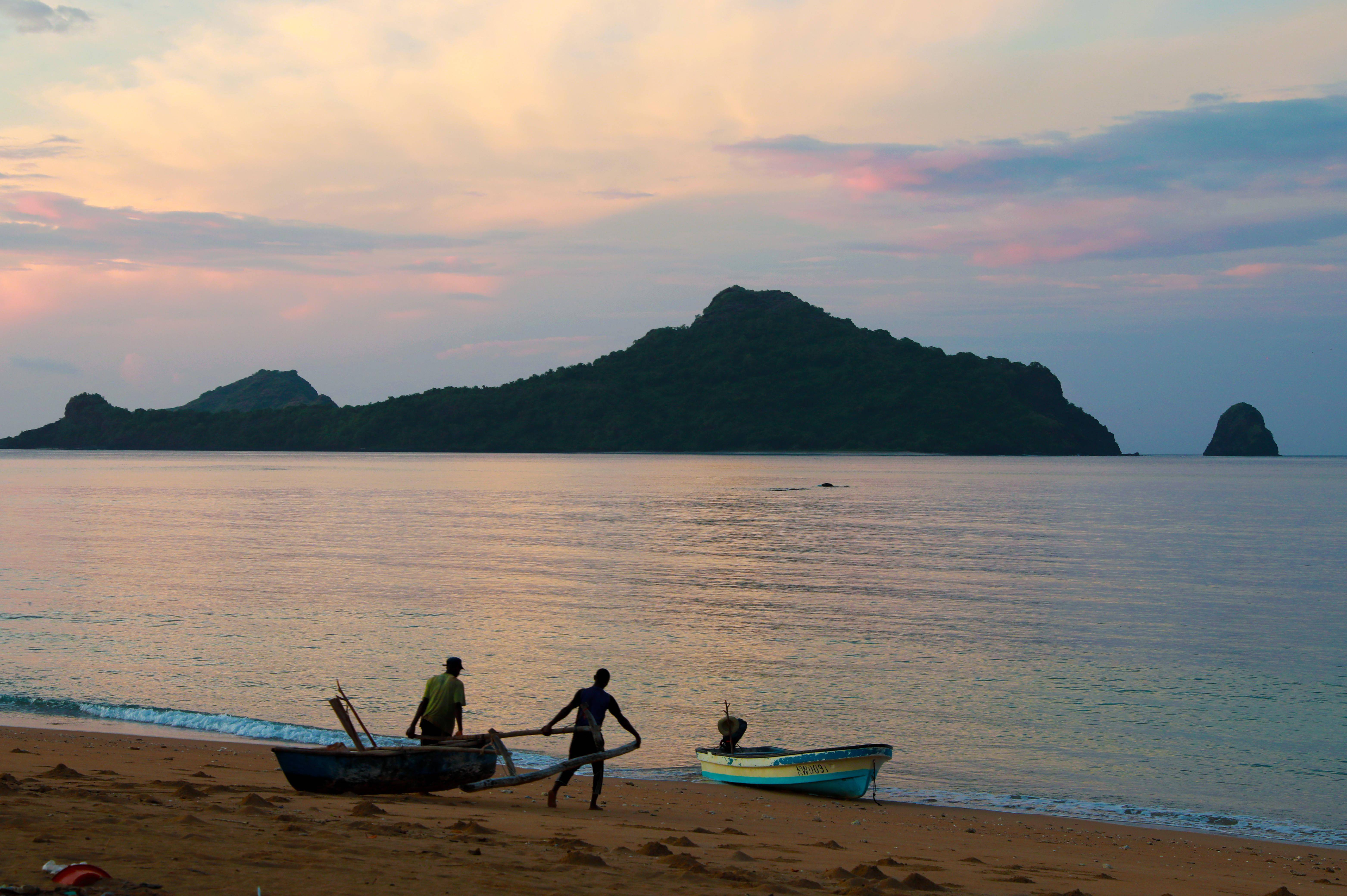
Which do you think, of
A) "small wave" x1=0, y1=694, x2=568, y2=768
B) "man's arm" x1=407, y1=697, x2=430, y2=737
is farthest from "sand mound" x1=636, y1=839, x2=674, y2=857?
"small wave" x1=0, y1=694, x2=568, y2=768

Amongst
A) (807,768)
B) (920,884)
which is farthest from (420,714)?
(920,884)

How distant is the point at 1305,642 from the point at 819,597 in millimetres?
16990

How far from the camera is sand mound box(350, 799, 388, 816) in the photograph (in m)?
12.7

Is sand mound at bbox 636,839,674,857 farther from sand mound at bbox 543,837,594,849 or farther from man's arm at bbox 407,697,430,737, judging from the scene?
man's arm at bbox 407,697,430,737

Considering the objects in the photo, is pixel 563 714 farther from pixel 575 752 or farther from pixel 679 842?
pixel 679 842

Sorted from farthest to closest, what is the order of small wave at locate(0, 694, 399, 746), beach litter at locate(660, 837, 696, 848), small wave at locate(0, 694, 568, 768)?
1. small wave at locate(0, 694, 399, 746)
2. small wave at locate(0, 694, 568, 768)
3. beach litter at locate(660, 837, 696, 848)

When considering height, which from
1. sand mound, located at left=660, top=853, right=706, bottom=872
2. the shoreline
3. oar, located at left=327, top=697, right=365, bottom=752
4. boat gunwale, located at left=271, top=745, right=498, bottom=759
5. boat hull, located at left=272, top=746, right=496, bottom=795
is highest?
oar, located at left=327, top=697, right=365, bottom=752

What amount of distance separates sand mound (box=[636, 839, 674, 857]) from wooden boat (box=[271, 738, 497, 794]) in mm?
3028

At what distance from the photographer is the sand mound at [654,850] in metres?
11.8

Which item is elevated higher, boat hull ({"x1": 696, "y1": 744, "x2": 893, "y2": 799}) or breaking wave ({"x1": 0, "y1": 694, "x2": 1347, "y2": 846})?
boat hull ({"x1": 696, "y1": 744, "x2": 893, "y2": 799})

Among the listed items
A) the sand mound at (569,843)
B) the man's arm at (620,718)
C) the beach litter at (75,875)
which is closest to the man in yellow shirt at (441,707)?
the man's arm at (620,718)

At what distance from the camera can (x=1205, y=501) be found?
123 m

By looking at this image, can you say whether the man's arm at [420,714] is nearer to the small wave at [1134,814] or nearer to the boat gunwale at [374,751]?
the boat gunwale at [374,751]

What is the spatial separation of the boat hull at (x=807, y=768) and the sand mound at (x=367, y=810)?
6.60m
